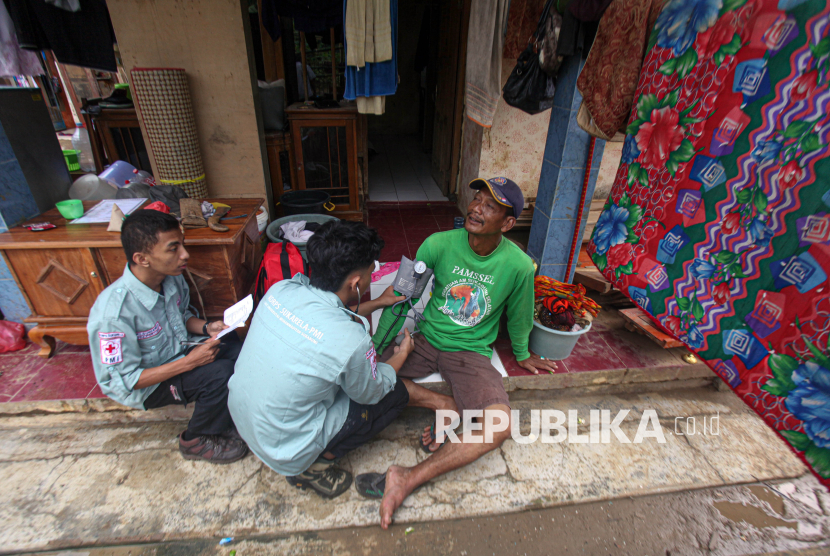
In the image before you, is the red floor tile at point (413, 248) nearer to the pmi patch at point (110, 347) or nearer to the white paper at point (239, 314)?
the white paper at point (239, 314)

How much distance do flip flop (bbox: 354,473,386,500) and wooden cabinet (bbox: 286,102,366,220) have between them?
11.6ft

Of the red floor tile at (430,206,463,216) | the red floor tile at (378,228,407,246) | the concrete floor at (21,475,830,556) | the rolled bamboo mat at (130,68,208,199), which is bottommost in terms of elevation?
the concrete floor at (21,475,830,556)

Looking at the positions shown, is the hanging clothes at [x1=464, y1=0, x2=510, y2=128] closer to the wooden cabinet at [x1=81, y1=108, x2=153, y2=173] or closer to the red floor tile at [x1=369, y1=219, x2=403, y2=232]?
the red floor tile at [x1=369, y1=219, x2=403, y2=232]

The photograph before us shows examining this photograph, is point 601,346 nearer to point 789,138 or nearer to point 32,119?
point 789,138

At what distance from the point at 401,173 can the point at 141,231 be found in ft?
18.6

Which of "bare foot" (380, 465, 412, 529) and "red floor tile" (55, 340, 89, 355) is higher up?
"red floor tile" (55, 340, 89, 355)

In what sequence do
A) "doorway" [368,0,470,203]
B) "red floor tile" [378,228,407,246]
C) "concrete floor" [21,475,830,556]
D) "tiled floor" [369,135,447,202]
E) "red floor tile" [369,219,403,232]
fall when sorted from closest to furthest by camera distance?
"concrete floor" [21,475,830,556], "red floor tile" [378,228,407,246], "red floor tile" [369,219,403,232], "doorway" [368,0,470,203], "tiled floor" [369,135,447,202]

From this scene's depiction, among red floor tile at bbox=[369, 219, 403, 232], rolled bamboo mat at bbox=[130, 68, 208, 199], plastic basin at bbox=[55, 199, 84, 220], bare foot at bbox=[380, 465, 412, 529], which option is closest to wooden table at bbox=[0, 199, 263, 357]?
plastic basin at bbox=[55, 199, 84, 220]

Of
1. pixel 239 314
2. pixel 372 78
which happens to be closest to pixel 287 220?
pixel 372 78

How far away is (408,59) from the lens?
372 inches

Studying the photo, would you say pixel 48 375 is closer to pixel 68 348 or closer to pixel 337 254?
pixel 68 348

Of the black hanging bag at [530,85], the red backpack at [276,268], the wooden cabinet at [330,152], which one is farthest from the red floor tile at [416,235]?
the black hanging bag at [530,85]

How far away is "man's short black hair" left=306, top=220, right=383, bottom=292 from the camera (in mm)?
1869

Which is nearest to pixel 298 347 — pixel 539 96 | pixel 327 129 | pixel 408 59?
pixel 539 96
